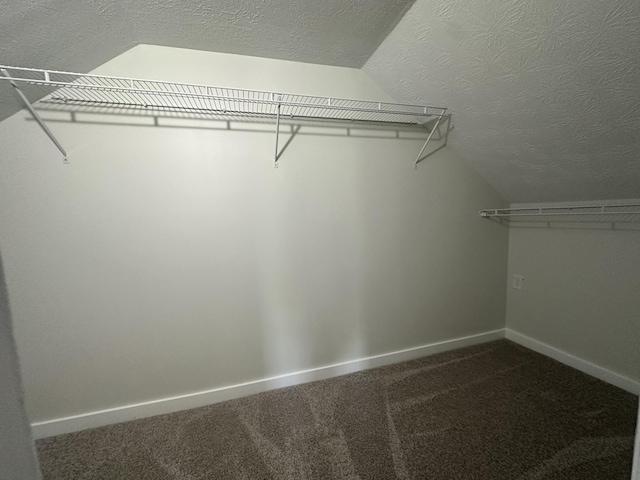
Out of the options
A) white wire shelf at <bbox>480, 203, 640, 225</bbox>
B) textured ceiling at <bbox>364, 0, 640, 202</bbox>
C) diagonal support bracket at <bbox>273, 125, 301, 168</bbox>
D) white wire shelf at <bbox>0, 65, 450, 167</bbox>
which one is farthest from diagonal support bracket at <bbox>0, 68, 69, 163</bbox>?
white wire shelf at <bbox>480, 203, 640, 225</bbox>

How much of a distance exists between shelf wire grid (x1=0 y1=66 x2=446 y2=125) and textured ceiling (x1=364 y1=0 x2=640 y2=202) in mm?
224

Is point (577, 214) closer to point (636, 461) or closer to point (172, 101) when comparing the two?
point (636, 461)

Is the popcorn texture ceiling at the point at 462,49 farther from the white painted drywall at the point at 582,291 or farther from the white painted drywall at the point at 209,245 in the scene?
the white painted drywall at the point at 582,291

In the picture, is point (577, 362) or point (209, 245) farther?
point (577, 362)

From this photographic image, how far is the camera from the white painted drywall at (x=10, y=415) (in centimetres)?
36

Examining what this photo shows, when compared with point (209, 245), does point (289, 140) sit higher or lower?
higher

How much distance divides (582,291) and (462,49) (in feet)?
5.66

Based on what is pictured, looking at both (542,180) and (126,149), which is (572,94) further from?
(126,149)

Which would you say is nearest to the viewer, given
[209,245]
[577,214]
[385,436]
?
[385,436]

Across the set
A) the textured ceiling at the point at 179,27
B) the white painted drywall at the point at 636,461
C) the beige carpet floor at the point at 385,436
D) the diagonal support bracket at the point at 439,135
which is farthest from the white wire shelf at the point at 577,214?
the textured ceiling at the point at 179,27

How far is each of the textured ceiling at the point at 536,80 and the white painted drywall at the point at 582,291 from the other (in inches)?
11.6

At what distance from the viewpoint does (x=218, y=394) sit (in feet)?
5.00

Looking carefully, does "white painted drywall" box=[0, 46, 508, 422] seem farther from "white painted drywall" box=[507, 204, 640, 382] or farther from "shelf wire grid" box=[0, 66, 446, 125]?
"white painted drywall" box=[507, 204, 640, 382]

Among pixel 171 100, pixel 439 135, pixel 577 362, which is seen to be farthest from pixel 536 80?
pixel 577 362
